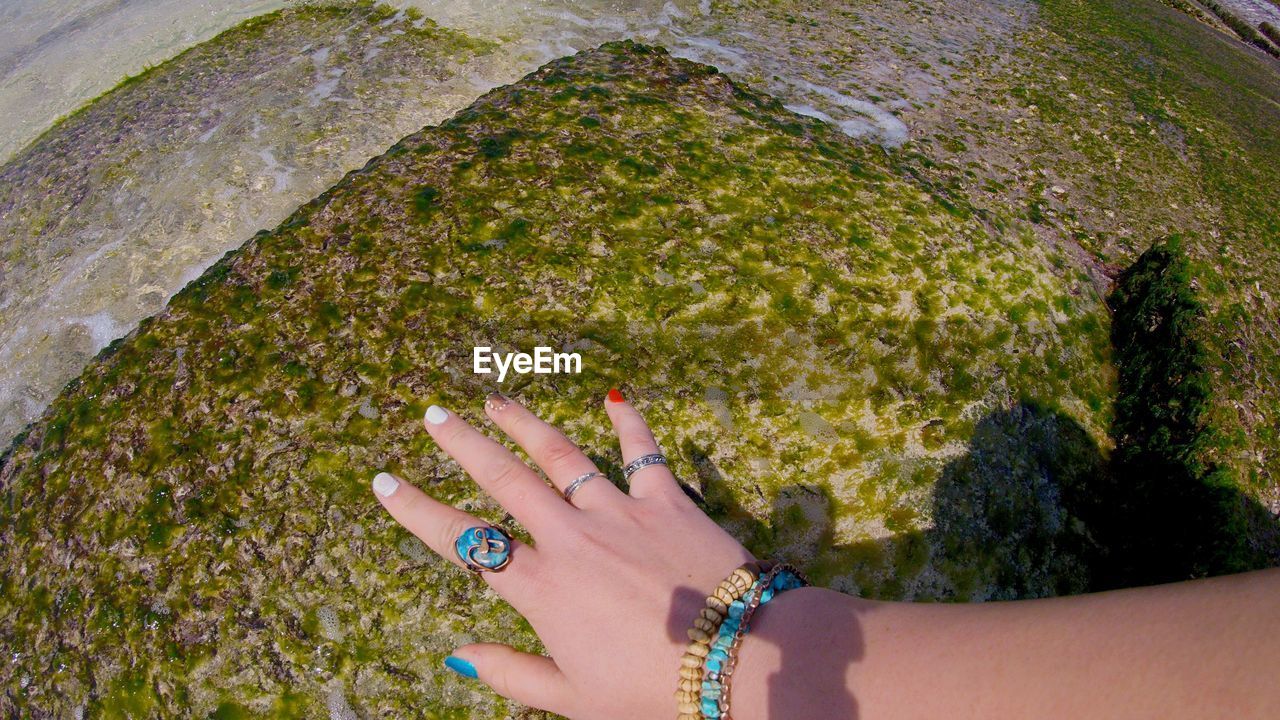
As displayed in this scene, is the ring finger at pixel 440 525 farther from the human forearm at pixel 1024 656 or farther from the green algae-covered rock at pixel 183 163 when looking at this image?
the green algae-covered rock at pixel 183 163

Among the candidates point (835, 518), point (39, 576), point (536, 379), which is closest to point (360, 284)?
point (536, 379)

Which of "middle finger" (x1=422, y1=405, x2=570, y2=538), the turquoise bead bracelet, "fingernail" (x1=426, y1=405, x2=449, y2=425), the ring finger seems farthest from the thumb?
"fingernail" (x1=426, y1=405, x2=449, y2=425)

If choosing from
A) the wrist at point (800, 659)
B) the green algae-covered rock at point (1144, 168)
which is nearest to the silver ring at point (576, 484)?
the wrist at point (800, 659)

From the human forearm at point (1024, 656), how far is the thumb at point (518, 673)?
75cm

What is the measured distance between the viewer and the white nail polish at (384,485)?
3.14 m

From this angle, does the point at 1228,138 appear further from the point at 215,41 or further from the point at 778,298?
the point at 215,41

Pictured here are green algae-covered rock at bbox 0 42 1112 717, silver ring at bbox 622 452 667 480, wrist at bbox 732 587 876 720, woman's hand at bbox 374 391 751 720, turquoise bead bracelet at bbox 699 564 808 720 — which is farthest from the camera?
green algae-covered rock at bbox 0 42 1112 717

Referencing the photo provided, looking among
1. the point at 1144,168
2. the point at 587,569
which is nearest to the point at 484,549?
the point at 587,569

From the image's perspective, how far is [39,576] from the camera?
3.93 metres

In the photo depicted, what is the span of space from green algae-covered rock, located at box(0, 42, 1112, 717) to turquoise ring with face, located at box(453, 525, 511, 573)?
2.71ft

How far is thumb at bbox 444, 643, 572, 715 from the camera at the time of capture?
2.78m

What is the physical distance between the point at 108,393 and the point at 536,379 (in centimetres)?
274

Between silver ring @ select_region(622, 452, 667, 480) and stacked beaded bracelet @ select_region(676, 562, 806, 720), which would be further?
silver ring @ select_region(622, 452, 667, 480)

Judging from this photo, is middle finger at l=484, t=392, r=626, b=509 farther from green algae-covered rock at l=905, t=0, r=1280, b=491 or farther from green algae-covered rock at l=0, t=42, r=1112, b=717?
green algae-covered rock at l=905, t=0, r=1280, b=491
